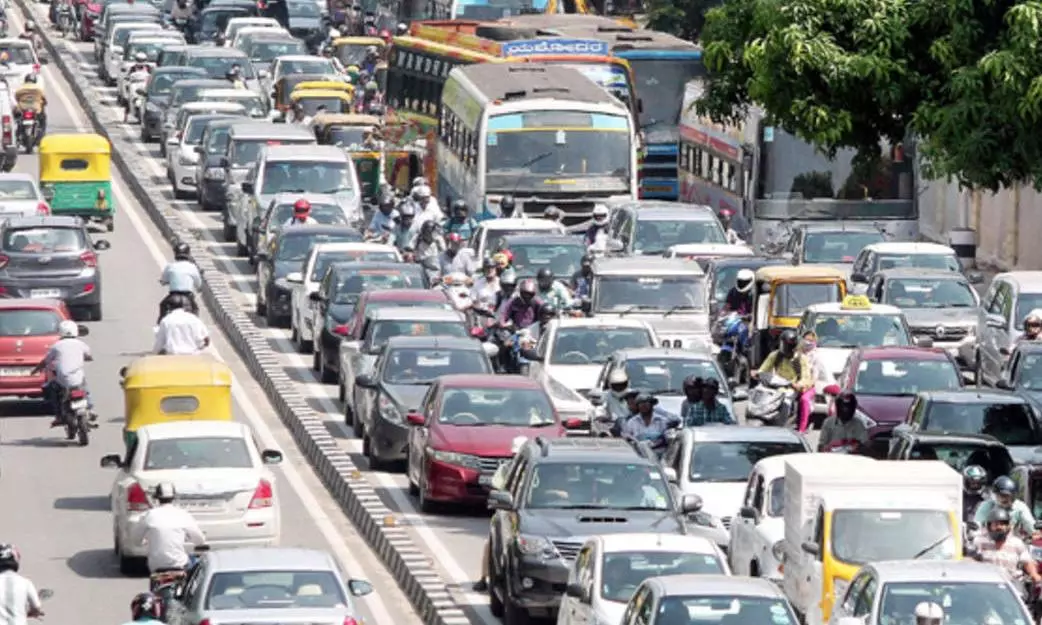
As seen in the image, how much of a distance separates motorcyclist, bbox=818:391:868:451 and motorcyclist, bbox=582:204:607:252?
51.3 ft

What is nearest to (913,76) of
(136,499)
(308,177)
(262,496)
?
(262,496)

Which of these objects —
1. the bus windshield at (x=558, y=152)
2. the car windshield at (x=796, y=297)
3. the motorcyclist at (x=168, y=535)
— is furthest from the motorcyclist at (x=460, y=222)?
the motorcyclist at (x=168, y=535)

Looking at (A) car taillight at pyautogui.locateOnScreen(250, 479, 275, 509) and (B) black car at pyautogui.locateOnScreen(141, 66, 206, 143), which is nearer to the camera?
(A) car taillight at pyautogui.locateOnScreen(250, 479, 275, 509)

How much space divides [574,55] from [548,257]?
45.2 ft

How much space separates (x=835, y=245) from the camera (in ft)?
149

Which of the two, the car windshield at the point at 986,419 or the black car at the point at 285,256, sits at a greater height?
the car windshield at the point at 986,419

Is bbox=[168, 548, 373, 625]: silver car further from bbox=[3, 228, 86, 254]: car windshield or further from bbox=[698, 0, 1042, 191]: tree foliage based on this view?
bbox=[3, 228, 86, 254]: car windshield

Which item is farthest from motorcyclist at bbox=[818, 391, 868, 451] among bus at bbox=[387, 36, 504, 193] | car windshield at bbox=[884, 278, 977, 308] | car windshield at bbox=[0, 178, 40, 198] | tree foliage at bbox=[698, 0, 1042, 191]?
bus at bbox=[387, 36, 504, 193]

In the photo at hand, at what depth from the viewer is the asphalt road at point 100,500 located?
27438 mm

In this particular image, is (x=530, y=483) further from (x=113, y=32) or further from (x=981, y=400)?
(x=113, y=32)

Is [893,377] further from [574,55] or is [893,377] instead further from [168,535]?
[574,55]

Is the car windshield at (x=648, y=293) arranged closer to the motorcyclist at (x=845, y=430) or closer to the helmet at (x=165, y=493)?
the motorcyclist at (x=845, y=430)

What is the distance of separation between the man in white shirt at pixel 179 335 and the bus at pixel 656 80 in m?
23.3

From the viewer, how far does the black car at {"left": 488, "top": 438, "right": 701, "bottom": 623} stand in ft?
Result: 82.3
